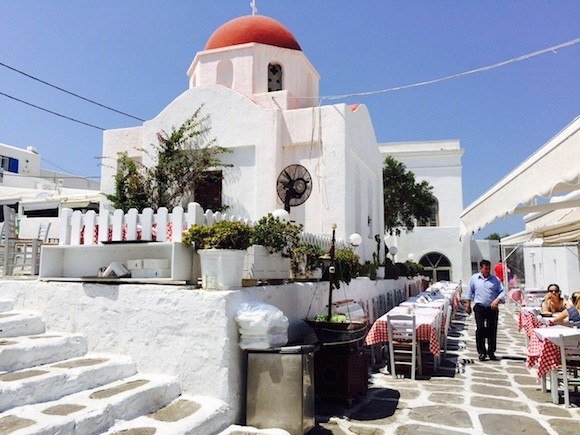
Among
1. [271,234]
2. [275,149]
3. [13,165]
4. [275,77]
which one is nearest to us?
[271,234]

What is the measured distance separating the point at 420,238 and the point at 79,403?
26.0 metres

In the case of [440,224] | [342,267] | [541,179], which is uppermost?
[440,224]

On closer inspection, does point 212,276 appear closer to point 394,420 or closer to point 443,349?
point 394,420

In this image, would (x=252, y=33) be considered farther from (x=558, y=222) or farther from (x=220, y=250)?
(x=220, y=250)

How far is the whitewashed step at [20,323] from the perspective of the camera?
4641 mm

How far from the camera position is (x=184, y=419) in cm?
378

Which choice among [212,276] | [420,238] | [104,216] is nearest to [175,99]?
[104,216]

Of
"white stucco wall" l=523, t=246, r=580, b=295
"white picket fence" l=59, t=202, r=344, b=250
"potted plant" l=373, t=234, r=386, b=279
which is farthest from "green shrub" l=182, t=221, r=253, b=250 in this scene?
"white stucco wall" l=523, t=246, r=580, b=295

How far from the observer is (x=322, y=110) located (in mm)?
10953

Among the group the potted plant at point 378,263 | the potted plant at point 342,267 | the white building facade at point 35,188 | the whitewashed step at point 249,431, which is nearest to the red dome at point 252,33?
the white building facade at point 35,188

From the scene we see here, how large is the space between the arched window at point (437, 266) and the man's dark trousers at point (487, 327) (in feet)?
66.0

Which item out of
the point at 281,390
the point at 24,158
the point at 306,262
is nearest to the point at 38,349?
the point at 281,390

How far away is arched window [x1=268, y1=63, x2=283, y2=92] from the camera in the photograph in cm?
1292

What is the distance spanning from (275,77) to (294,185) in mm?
3934
